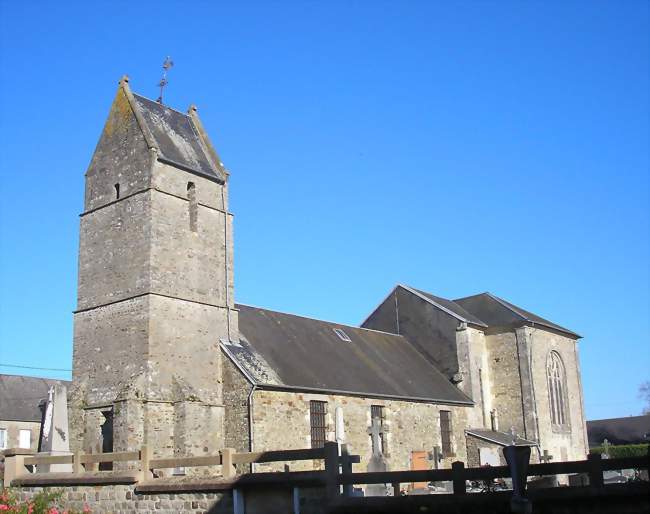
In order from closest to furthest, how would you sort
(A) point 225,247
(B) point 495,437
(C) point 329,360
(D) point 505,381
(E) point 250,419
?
(E) point 250,419
(A) point 225,247
(C) point 329,360
(B) point 495,437
(D) point 505,381

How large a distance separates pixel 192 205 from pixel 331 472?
50.8 feet

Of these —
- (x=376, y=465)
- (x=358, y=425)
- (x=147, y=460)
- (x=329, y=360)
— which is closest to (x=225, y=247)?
(x=329, y=360)

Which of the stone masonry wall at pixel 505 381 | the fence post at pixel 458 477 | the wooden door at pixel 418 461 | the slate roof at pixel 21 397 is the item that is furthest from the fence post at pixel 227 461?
the slate roof at pixel 21 397

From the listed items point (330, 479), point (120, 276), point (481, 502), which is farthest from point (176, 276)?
point (481, 502)

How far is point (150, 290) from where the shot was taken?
2373 cm

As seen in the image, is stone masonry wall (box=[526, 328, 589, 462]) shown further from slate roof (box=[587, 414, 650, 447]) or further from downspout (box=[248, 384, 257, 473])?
slate roof (box=[587, 414, 650, 447])

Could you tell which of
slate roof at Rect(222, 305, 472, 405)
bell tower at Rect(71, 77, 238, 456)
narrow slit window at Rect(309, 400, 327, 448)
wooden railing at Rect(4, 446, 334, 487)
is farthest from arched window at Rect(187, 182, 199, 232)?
wooden railing at Rect(4, 446, 334, 487)

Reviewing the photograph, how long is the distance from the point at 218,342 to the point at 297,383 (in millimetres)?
3012

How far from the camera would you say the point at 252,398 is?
924 inches

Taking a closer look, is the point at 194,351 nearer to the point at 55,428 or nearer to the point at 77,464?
the point at 55,428

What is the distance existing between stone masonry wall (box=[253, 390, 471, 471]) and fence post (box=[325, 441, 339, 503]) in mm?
10618

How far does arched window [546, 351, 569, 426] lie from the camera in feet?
122

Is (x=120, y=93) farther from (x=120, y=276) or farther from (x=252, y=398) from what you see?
(x=252, y=398)

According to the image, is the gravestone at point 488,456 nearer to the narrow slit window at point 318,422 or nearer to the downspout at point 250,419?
the narrow slit window at point 318,422
